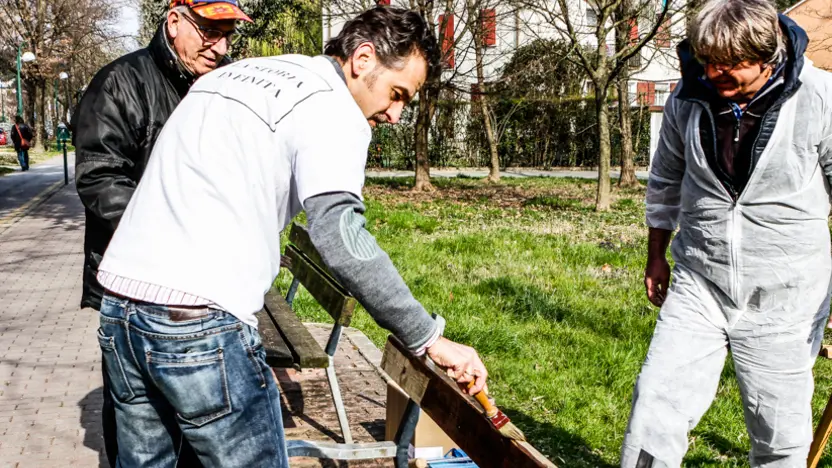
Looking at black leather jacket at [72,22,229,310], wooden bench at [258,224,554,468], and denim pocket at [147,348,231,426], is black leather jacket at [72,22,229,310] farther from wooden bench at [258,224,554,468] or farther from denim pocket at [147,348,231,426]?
denim pocket at [147,348,231,426]

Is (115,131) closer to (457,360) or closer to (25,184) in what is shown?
(457,360)

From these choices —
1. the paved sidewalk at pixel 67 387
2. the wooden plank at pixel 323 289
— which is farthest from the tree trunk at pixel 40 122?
the wooden plank at pixel 323 289

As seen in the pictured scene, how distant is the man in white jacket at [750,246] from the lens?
285cm

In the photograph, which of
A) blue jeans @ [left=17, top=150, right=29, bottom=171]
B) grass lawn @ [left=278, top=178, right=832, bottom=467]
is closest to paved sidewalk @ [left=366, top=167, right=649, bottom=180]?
blue jeans @ [left=17, top=150, right=29, bottom=171]

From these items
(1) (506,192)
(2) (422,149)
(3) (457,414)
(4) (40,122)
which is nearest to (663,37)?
(1) (506,192)

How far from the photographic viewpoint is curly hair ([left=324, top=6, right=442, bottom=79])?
2.16 metres

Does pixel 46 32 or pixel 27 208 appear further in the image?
pixel 46 32

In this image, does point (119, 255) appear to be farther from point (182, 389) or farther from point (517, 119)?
point (517, 119)

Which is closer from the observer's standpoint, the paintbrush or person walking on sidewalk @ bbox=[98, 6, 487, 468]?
person walking on sidewalk @ bbox=[98, 6, 487, 468]

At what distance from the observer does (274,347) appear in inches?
151

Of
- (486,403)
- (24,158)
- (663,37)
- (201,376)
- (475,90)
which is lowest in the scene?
(486,403)

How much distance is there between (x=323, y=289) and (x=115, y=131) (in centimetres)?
136

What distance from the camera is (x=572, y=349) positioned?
5945 mm

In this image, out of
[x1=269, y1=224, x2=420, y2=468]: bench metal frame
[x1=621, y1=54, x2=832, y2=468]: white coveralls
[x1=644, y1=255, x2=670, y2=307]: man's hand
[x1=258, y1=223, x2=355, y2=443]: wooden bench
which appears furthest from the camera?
[x1=258, y1=223, x2=355, y2=443]: wooden bench
